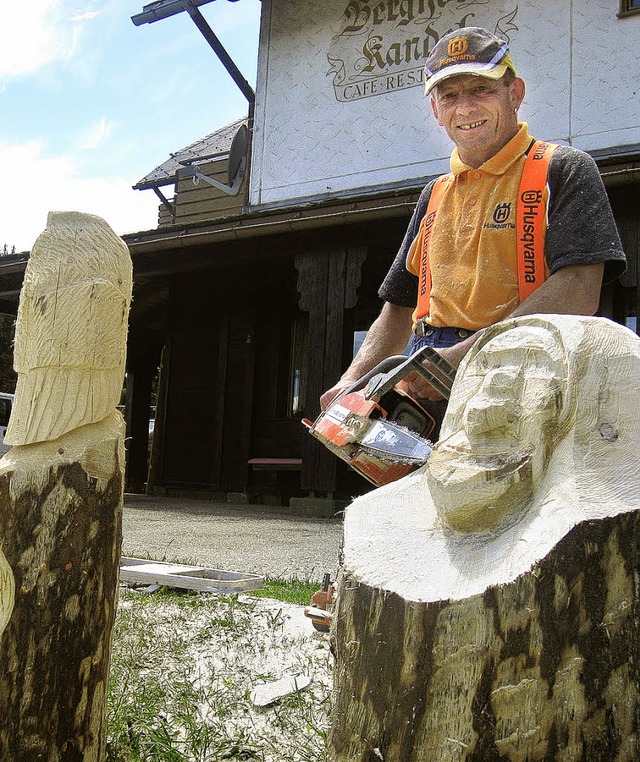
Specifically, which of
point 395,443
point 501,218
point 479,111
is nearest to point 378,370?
point 395,443

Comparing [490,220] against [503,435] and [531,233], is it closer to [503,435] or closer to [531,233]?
[531,233]

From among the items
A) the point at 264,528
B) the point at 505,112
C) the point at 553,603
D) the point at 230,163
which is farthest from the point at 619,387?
the point at 230,163

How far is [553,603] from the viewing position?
113cm

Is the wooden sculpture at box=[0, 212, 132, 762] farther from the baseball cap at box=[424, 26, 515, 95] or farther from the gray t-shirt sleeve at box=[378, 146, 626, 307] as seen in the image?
the gray t-shirt sleeve at box=[378, 146, 626, 307]

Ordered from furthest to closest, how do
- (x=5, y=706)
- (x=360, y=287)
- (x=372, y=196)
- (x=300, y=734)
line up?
(x=360, y=287) → (x=372, y=196) → (x=300, y=734) → (x=5, y=706)

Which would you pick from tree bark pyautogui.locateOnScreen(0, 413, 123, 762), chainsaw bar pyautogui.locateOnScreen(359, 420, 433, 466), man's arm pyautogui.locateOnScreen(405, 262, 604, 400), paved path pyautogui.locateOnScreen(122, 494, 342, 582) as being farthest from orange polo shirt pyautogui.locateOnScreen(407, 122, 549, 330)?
paved path pyautogui.locateOnScreen(122, 494, 342, 582)

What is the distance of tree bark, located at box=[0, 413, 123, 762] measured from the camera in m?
1.62

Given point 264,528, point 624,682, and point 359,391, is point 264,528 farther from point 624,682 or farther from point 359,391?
point 624,682

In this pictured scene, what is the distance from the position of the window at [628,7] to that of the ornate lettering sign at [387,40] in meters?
1.27

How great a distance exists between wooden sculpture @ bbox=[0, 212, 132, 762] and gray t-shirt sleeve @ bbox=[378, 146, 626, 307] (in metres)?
1.09

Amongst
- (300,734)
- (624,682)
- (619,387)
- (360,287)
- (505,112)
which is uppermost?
(360,287)

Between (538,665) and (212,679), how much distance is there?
4.42 ft

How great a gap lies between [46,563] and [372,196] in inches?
198

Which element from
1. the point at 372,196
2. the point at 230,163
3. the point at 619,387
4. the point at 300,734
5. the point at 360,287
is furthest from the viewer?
the point at 230,163
